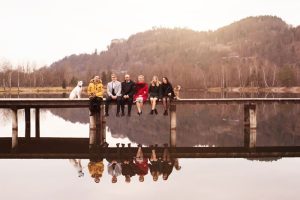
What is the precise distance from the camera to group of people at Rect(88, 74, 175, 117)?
965 inches

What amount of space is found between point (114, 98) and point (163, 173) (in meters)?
9.73

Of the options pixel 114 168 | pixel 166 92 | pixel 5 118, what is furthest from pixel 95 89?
pixel 5 118

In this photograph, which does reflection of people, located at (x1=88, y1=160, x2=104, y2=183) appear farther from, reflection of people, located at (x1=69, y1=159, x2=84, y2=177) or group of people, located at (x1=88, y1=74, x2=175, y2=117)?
group of people, located at (x1=88, y1=74, x2=175, y2=117)

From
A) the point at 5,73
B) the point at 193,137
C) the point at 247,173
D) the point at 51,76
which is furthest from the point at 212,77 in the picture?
the point at 247,173

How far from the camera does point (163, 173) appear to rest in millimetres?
15711

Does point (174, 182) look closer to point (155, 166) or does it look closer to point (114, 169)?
point (155, 166)

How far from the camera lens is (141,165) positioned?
1695cm

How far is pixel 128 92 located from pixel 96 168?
8602 millimetres

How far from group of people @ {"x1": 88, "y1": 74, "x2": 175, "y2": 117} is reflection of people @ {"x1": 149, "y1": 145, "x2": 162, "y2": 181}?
17.9 ft

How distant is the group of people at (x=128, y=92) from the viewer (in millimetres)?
24500

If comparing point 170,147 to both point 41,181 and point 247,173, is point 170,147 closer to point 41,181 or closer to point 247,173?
point 247,173

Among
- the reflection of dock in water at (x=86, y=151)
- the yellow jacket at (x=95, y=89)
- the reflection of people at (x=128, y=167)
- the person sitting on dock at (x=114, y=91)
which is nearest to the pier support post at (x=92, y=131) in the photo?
the reflection of dock in water at (x=86, y=151)

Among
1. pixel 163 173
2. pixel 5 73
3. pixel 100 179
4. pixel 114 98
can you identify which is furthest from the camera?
pixel 5 73

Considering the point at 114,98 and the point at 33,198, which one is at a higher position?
the point at 114,98
